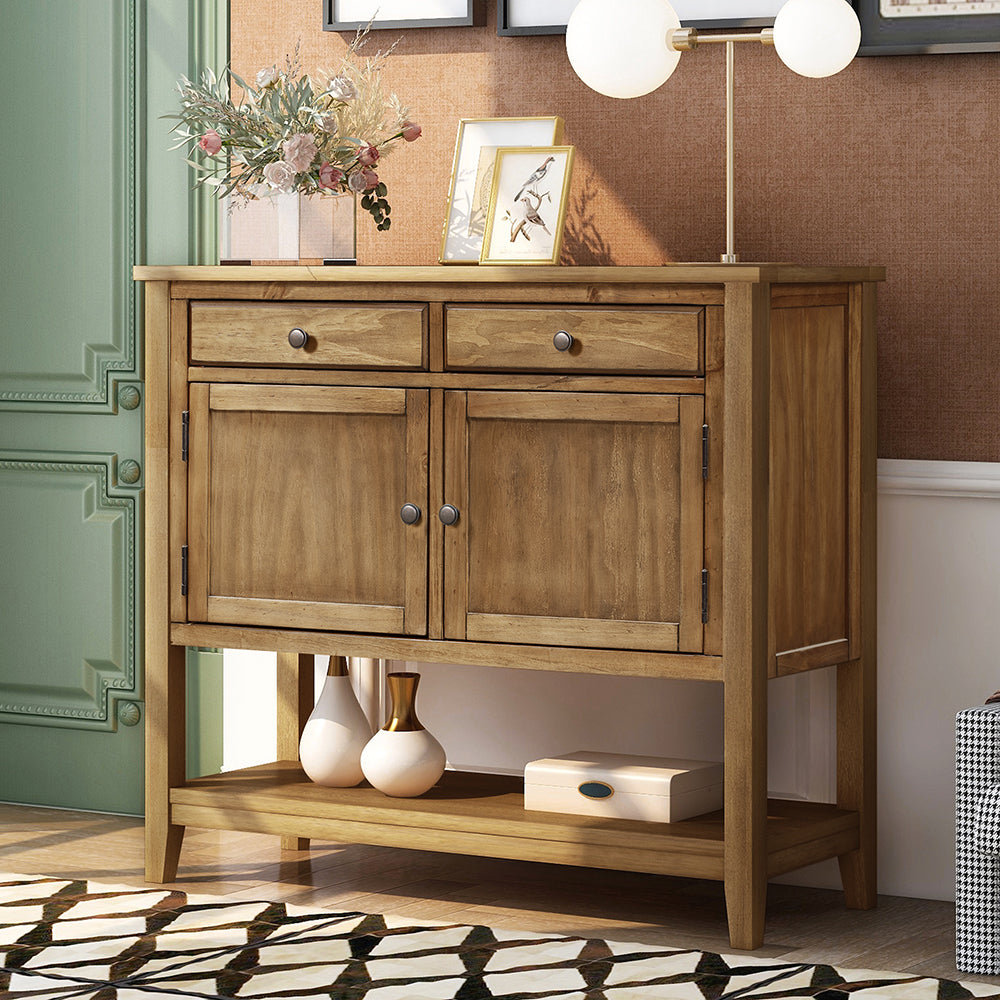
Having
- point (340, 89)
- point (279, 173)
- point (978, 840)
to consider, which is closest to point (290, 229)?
point (279, 173)

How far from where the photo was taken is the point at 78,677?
13.3ft

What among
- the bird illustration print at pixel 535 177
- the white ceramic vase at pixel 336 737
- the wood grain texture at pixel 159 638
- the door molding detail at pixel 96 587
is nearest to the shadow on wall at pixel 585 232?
the bird illustration print at pixel 535 177

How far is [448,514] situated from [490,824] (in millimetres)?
526

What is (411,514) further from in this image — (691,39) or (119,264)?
(119,264)

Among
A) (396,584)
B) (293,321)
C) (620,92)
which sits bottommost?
(396,584)

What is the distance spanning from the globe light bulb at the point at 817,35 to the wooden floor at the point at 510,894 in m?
1.44

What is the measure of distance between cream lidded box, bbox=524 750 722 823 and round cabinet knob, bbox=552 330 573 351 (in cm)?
73

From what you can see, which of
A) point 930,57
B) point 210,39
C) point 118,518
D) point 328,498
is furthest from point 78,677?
point 930,57

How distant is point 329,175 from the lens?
11.0ft

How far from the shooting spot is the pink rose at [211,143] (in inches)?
131

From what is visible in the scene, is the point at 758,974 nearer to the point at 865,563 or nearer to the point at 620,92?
the point at 865,563

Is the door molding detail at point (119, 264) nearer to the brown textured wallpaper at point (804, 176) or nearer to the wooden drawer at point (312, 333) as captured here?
the brown textured wallpaper at point (804, 176)

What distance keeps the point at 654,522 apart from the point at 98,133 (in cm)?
168

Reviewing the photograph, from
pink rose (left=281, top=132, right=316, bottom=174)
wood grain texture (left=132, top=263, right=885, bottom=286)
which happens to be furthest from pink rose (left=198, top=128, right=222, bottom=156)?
wood grain texture (left=132, top=263, right=885, bottom=286)
